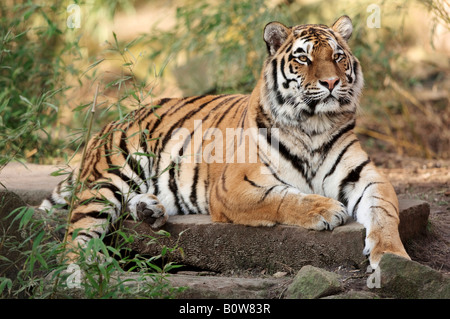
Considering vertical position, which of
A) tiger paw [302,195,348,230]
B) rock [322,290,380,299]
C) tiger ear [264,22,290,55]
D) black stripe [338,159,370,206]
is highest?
tiger ear [264,22,290,55]

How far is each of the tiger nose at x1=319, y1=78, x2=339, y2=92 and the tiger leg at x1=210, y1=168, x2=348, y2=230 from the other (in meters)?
0.64

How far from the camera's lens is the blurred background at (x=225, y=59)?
6457 millimetres

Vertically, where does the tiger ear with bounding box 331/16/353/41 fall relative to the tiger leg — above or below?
above

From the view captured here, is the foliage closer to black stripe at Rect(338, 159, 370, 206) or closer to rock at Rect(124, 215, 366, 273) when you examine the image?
rock at Rect(124, 215, 366, 273)

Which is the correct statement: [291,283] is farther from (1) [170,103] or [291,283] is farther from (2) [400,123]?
(2) [400,123]

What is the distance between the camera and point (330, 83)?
146 inches

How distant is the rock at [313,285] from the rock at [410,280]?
0.76 ft

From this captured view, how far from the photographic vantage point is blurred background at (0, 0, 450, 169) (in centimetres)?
646

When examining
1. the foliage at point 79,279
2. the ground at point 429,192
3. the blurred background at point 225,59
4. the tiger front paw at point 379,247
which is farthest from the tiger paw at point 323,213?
the blurred background at point 225,59

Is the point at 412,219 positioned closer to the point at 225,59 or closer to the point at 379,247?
the point at 379,247

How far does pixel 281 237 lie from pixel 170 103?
1.72m

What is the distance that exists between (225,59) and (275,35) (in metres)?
2.89

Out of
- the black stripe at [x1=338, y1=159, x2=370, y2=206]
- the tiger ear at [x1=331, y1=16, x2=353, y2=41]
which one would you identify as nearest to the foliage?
the black stripe at [x1=338, y1=159, x2=370, y2=206]

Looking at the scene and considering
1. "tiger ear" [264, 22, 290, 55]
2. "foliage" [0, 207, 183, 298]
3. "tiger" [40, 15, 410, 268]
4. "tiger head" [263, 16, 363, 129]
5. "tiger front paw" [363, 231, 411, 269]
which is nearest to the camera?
"foliage" [0, 207, 183, 298]
